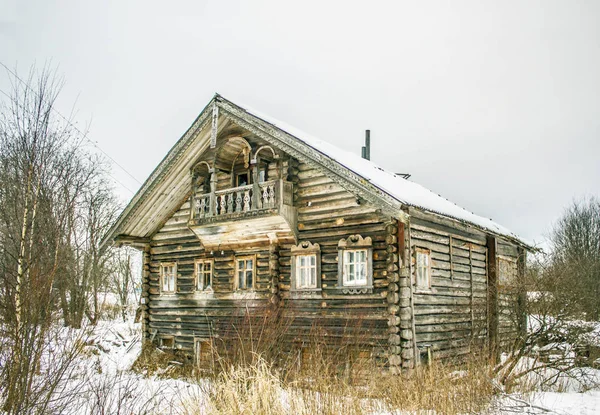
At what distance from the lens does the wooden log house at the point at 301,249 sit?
1342cm

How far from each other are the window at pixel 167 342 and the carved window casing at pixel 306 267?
5.46 metres

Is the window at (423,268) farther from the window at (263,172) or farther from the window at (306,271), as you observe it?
the window at (263,172)

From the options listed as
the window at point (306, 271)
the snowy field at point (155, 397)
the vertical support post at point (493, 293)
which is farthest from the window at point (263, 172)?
the vertical support post at point (493, 293)

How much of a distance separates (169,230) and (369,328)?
823 centimetres

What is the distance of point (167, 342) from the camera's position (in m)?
18.4

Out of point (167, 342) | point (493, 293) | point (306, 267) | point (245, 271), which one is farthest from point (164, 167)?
point (493, 293)

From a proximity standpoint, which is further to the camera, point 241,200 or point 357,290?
point 241,200

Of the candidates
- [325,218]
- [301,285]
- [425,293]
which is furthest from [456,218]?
[301,285]

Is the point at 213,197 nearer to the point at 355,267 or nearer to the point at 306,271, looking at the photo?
the point at 306,271

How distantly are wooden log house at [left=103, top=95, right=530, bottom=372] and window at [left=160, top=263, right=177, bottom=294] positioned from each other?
0.15 ft

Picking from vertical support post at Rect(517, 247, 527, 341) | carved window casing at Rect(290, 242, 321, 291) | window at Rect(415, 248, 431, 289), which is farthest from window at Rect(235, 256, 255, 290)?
vertical support post at Rect(517, 247, 527, 341)

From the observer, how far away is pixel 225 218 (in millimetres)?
15742

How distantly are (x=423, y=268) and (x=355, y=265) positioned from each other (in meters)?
1.90

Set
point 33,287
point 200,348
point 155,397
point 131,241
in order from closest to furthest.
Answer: point 33,287 < point 155,397 < point 200,348 < point 131,241
